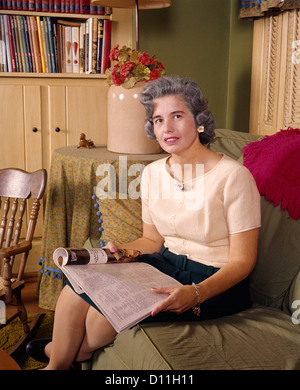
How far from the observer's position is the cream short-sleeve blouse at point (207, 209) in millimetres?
1407

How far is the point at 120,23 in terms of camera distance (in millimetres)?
3047

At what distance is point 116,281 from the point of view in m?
1.35

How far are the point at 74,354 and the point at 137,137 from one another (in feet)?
4.08

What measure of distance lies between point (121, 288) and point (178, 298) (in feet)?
0.53

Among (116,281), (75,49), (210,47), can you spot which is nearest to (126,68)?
(75,49)

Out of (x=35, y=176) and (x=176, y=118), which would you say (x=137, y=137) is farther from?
(x=176, y=118)

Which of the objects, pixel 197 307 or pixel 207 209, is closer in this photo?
pixel 197 307

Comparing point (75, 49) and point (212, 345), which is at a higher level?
point (75, 49)

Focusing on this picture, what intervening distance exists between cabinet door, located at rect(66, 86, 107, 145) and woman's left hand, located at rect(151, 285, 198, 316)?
196 centimetres

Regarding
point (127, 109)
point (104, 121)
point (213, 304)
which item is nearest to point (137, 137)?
point (127, 109)

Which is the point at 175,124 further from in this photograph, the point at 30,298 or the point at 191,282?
the point at 30,298

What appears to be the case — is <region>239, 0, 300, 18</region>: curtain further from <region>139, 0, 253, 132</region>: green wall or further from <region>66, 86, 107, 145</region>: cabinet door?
<region>66, 86, 107, 145</region>: cabinet door

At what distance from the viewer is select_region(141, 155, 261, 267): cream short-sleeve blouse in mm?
1407

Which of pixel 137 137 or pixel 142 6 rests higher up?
pixel 142 6
